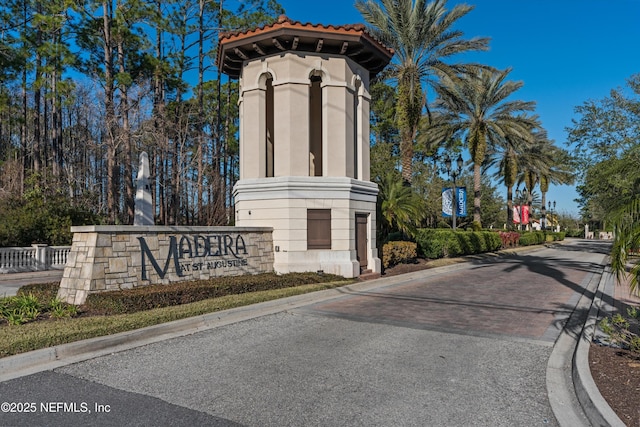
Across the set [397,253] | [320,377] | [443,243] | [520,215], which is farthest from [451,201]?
[520,215]

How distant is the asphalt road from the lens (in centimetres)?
432

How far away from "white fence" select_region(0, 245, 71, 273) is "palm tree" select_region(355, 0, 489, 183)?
1824 cm

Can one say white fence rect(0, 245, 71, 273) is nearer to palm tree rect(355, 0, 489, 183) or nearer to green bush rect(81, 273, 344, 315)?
green bush rect(81, 273, 344, 315)

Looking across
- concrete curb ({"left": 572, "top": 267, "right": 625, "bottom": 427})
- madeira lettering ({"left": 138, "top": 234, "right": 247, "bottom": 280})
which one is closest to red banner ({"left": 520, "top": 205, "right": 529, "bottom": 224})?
madeira lettering ({"left": 138, "top": 234, "right": 247, "bottom": 280})

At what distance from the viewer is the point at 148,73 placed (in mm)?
32719

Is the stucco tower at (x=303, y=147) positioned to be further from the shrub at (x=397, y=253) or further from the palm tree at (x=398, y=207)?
the palm tree at (x=398, y=207)

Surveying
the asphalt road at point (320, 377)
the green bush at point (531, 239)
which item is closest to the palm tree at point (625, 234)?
the asphalt road at point (320, 377)

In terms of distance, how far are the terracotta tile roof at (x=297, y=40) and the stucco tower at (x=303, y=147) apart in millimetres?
34

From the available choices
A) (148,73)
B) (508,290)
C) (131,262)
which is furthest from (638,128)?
(148,73)

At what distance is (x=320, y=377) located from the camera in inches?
213

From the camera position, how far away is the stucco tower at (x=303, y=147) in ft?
47.3

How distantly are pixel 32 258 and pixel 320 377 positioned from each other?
19184 millimetres

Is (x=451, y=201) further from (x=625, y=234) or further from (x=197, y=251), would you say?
(x=625, y=234)

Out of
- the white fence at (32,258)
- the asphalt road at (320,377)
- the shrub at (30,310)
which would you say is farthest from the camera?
the white fence at (32,258)
